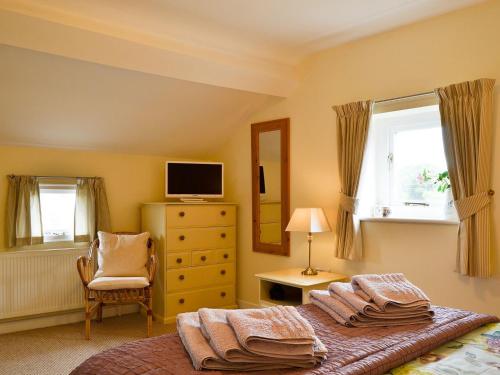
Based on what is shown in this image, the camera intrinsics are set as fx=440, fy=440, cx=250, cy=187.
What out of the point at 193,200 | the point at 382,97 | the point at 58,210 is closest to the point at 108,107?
the point at 58,210

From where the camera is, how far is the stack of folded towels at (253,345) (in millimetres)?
1347

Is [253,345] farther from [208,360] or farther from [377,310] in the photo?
[377,310]

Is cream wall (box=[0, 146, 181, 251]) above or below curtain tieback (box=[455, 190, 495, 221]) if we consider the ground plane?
above

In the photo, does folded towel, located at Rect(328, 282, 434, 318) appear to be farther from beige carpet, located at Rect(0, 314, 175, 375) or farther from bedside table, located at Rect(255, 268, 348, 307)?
beige carpet, located at Rect(0, 314, 175, 375)

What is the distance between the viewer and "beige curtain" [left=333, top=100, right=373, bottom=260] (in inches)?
133

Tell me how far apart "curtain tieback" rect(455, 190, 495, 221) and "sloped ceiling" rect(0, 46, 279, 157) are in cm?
200

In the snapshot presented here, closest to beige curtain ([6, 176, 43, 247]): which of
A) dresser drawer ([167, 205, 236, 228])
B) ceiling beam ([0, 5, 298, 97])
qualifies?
dresser drawer ([167, 205, 236, 228])

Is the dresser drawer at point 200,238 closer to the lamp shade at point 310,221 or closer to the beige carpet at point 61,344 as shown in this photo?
the beige carpet at point 61,344

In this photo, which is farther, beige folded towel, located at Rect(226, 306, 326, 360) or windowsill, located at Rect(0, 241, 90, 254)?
windowsill, located at Rect(0, 241, 90, 254)

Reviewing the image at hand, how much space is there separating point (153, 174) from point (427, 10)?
2.98m

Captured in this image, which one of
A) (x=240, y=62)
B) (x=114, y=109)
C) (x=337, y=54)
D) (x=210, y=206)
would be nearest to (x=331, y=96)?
(x=337, y=54)

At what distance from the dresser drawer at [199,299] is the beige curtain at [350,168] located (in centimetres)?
145

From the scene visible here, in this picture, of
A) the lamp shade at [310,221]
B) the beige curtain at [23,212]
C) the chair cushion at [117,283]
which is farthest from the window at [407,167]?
the beige curtain at [23,212]

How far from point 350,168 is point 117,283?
2.12 metres
